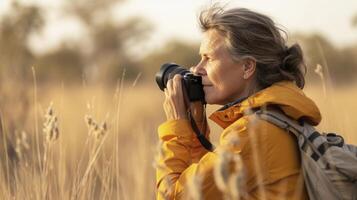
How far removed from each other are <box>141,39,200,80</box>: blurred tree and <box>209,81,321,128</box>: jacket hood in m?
22.2

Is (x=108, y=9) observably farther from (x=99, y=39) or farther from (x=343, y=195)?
(x=343, y=195)

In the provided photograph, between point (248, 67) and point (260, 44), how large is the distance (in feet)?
0.27

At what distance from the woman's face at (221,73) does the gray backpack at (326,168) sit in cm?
35

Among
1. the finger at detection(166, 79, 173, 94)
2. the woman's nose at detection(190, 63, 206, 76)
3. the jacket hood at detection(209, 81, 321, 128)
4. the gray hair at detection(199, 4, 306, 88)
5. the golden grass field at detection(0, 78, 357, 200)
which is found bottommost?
the golden grass field at detection(0, 78, 357, 200)

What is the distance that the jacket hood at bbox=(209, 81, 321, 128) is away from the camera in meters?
2.86

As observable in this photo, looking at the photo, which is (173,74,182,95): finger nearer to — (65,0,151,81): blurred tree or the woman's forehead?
the woman's forehead

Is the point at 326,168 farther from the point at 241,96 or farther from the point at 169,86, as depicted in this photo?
the point at 169,86

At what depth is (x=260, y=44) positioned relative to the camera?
10.1 feet

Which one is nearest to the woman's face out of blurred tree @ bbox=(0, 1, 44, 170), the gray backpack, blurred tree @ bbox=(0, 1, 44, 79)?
the gray backpack

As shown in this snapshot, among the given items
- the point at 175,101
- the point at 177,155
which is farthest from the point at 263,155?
the point at 175,101

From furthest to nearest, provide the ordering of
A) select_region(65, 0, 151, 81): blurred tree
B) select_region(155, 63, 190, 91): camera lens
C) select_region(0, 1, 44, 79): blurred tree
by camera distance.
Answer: select_region(65, 0, 151, 81): blurred tree < select_region(0, 1, 44, 79): blurred tree < select_region(155, 63, 190, 91): camera lens

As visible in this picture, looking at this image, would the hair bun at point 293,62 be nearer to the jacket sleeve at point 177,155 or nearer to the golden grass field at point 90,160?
the jacket sleeve at point 177,155

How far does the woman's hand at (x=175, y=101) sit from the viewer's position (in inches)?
123

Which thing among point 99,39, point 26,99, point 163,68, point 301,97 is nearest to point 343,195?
point 301,97
